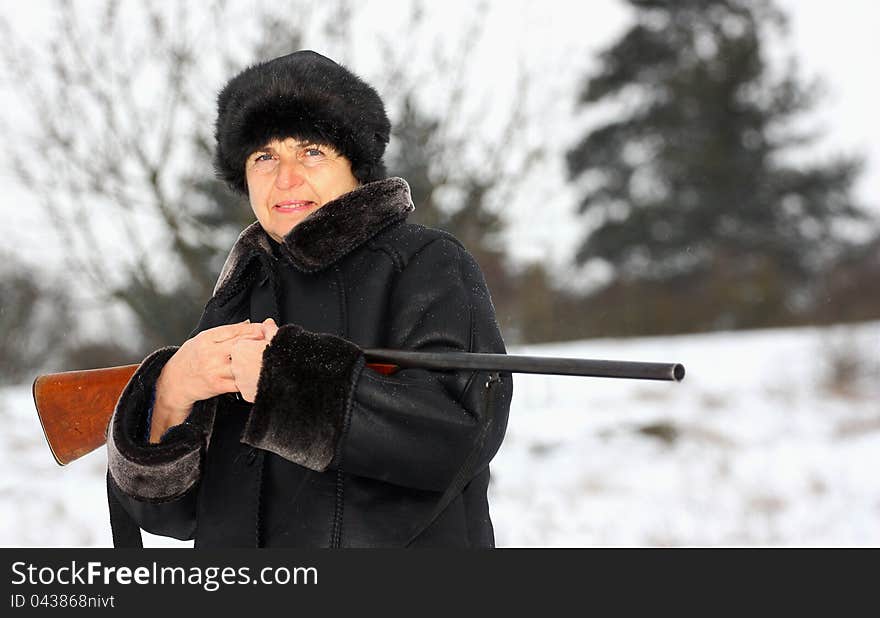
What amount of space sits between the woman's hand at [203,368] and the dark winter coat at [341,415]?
61 mm

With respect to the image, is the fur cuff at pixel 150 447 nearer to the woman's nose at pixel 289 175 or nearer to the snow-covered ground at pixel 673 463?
the woman's nose at pixel 289 175

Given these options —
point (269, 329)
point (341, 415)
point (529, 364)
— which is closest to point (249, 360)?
point (269, 329)

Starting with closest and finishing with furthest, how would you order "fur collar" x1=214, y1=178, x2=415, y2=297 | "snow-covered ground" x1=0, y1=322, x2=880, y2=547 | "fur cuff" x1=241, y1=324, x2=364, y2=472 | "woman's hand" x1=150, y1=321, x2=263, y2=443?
"fur cuff" x1=241, y1=324, x2=364, y2=472 → "woman's hand" x1=150, y1=321, x2=263, y2=443 → "fur collar" x1=214, y1=178, x2=415, y2=297 → "snow-covered ground" x1=0, y1=322, x2=880, y2=547

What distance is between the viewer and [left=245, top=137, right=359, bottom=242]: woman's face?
203 centimetres

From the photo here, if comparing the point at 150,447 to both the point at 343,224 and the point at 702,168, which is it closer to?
the point at 343,224

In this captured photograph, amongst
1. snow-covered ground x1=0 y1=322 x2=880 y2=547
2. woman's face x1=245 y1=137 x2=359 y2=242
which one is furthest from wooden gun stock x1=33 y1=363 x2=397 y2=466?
snow-covered ground x1=0 y1=322 x2=880 y2=547

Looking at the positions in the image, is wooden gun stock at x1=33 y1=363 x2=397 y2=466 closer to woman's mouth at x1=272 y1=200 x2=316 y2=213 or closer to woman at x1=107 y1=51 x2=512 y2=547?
woman at x1=107 y1=51 x2=512 y2=547

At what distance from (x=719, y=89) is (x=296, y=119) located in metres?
21.7

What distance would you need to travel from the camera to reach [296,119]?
2064 millimetres

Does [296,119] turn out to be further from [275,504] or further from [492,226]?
[492,226]

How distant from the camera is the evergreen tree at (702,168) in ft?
71.8

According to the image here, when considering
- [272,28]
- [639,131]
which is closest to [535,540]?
[272,28]

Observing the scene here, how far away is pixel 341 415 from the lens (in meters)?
1.71

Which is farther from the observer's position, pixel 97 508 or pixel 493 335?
pixel 97 508
